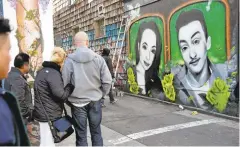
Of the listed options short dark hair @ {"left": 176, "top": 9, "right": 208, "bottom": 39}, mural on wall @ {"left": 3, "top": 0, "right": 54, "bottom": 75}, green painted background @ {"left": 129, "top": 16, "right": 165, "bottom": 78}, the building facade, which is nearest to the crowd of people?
mural on wall @ {"left": 3, "top": 0, "right": 54, "bottom": 75}

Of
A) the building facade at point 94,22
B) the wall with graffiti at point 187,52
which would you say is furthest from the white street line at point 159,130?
the building facade at point 94,22

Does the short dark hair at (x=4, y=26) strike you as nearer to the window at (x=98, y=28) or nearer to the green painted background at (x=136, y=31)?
the green painted background at (x=136, y=31)

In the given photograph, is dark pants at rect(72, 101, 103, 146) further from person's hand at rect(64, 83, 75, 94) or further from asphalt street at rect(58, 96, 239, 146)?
asphalt street at rect(58, 96, 239, 146)

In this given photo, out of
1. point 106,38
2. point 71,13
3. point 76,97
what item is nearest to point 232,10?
point 76,97

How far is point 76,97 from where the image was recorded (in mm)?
3896

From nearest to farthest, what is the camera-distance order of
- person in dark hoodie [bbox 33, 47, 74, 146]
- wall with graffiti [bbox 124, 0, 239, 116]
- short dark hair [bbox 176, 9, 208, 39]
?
person in dark hoodie [bbox 33, 47, 74, 146]
wall with graffiti [bbox 124, 0, 239, 116]
short dark hair [bbox 176, 9, 208, 39]

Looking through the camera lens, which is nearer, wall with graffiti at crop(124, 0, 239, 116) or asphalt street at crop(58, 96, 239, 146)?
asphalt street at crop(58, 96, 239, 146)

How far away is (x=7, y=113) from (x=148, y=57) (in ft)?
25.6

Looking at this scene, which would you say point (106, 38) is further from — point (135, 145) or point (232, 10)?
point (135, 145)

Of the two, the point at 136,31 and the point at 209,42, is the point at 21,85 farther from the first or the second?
the point at 136,31

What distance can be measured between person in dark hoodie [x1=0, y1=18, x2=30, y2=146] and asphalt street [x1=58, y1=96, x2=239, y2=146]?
3671mm

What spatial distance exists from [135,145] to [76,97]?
146cm

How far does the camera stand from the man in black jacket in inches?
147

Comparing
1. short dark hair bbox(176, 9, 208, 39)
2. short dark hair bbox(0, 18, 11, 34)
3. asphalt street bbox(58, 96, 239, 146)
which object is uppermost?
short dark hair bbox(176, 9, 208, 39)
